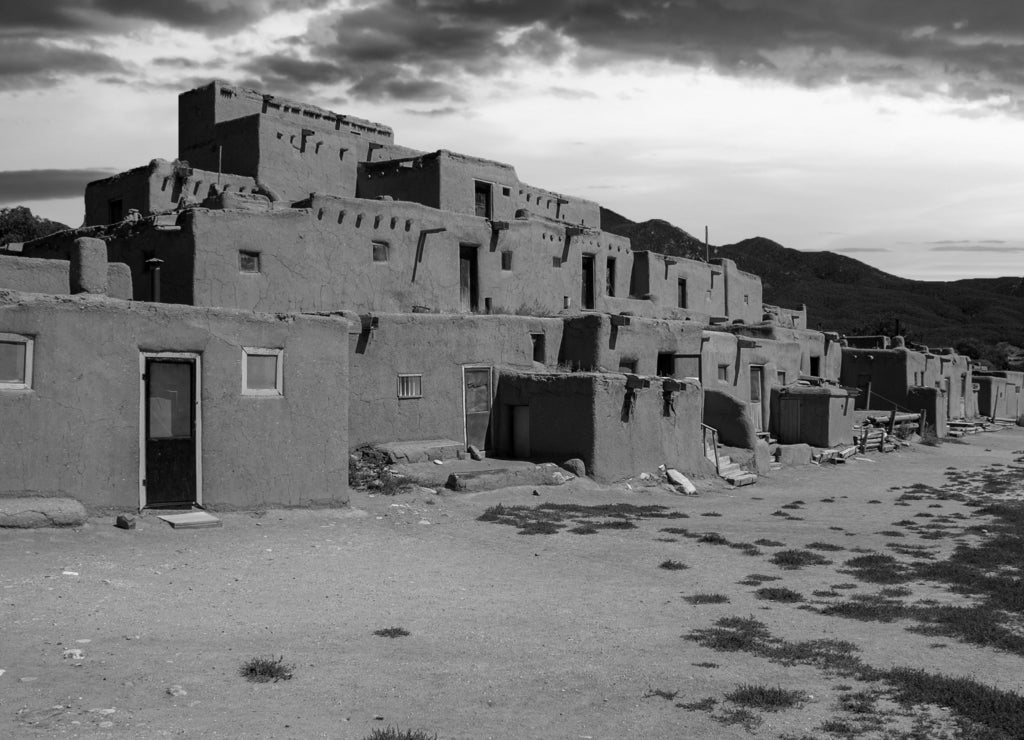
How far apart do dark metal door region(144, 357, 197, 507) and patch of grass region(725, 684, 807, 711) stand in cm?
825

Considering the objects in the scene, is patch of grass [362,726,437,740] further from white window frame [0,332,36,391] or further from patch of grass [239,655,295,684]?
white window frame [0,332,36,391]

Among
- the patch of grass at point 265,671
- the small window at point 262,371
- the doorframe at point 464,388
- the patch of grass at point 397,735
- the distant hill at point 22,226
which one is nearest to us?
the patch of grass at point 397,735

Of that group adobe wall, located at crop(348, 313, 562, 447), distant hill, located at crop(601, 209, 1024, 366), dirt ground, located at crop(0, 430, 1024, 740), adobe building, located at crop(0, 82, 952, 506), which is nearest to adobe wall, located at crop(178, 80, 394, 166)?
adobe building, located at crop(0, 82, 952, 506)

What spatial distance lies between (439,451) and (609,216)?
78.2 m

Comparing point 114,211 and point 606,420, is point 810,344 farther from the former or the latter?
point 114,211

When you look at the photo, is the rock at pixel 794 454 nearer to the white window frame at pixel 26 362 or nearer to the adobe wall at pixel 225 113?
the adobe wall at pixel 225 113

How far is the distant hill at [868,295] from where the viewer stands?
278 ft

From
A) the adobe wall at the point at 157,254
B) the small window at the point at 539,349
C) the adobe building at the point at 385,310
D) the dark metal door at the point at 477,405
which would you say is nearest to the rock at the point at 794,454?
the adobe building at the point at 385,310

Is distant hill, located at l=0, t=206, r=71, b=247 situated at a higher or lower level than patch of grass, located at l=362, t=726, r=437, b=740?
higher

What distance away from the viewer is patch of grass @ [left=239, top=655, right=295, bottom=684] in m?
7.13

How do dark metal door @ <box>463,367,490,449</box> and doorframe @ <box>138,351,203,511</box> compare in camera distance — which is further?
dark metal door @ <box>463,367,490,449</box>

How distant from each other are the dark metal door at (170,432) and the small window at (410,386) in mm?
6200

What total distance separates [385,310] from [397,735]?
16674mm

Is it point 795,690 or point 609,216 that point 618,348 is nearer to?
point 795,690
